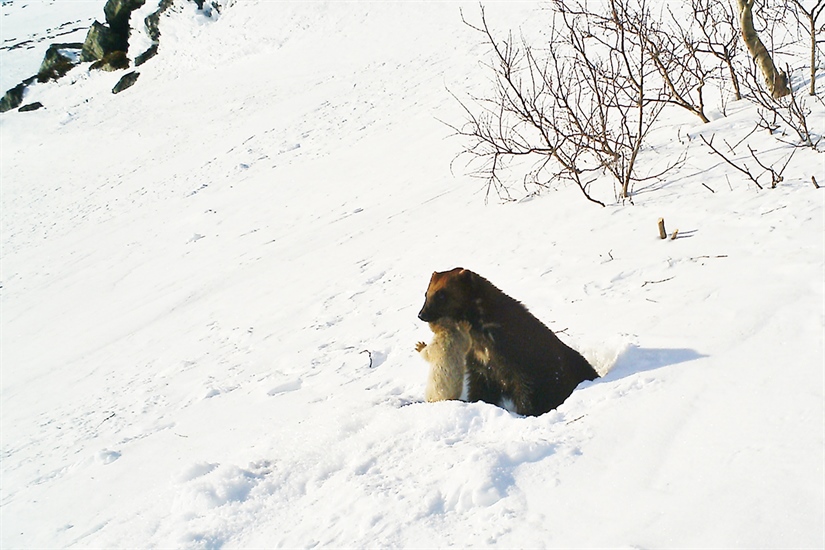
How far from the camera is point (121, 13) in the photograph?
130ft

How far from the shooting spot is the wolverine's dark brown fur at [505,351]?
4.32m

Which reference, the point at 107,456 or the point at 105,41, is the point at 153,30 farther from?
the point at 107,456

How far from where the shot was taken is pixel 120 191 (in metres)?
22.9

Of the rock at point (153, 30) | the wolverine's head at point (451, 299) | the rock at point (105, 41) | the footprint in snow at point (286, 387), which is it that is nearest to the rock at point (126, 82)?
the rock at point (153, 30)

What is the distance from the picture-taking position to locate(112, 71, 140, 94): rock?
35.1m

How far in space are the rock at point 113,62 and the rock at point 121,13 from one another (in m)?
1.90

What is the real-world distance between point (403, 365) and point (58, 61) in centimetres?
4245

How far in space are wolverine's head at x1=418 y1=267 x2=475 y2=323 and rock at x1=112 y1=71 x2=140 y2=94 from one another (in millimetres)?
34936

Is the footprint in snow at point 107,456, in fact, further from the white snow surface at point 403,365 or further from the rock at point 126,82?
the rock at point 126,82

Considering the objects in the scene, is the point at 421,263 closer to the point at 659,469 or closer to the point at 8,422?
the point at 8,422

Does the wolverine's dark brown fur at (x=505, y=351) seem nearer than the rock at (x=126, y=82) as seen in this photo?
Yes

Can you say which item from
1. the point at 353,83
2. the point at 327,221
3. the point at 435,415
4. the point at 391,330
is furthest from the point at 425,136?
the point at 435,415

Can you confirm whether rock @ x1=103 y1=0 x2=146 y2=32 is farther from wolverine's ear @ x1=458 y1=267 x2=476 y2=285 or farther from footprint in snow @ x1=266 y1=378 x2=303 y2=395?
wolverine's ear @ x1=458 y1=267 x2=476 y2=285

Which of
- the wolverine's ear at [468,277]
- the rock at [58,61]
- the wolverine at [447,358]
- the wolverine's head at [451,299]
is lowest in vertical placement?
the wolverine at [447,358]
